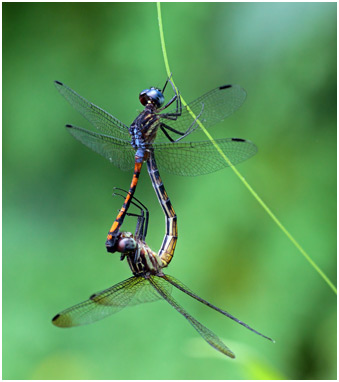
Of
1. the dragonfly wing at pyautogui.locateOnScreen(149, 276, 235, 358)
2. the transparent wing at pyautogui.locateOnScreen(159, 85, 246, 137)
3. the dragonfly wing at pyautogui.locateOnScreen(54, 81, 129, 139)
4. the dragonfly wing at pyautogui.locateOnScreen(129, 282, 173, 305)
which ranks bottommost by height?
the dragonfly wing at pyautogui.locateOnScreen(149, 276, 235, 358)

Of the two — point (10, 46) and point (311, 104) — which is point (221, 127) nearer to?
point (311, 104)

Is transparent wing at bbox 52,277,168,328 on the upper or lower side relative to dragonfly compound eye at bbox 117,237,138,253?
upper

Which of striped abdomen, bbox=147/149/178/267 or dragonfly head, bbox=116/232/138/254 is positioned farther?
striped abdomen, bbox=147/149/178/267

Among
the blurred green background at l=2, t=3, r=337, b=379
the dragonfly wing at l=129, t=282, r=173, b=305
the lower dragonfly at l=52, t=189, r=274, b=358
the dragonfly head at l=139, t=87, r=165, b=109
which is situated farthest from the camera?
the blurred green background at l=2, t=3, r=337, b=379

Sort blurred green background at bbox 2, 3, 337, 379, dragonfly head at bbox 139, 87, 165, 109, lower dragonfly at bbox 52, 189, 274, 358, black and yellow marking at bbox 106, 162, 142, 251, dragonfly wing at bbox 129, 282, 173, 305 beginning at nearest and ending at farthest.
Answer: black and yellow marking at bbox 106, 162, 142, 251 < lower dragonfly at bbox 52, 189, 274, 358 < dragonfly head at bbox 139, 87, 165, 109 < dragonfly wing at bbox 129, 282, 173, 305 < blurred green background at bbox 2, 3, 337, 379

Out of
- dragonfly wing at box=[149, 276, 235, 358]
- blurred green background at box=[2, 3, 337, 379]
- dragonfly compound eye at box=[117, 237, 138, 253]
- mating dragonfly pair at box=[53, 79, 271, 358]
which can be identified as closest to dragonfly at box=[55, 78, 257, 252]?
mating dragonfly pair at box=[53, 79, 271, 358]

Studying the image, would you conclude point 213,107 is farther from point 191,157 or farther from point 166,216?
point 166,216

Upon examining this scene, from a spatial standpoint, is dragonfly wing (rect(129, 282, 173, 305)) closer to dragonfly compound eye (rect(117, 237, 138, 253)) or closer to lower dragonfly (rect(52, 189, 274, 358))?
lower dragonfly (rect(52, 189, 274, 358))
